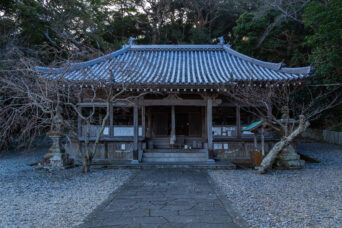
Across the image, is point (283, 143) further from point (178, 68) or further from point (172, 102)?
point (178, 68)

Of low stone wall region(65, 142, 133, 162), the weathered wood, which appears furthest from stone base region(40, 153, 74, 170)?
the weathered wood

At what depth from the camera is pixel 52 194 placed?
631 centimetres

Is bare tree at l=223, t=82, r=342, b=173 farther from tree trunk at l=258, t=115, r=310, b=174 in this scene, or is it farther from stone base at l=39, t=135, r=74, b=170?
stone base at l=39, t=135, r=74, b=170

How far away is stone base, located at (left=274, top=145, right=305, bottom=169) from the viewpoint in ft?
31.1

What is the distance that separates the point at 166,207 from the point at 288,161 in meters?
6.50

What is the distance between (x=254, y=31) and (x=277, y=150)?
47.3 feet

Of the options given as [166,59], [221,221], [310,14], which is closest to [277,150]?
[221,221]

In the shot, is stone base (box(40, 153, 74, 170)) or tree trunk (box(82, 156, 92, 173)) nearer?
tree trunk (box(82, 156, 92, 173))

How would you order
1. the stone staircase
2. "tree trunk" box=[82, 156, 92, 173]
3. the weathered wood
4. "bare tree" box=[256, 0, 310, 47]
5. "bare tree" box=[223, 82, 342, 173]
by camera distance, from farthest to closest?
"bare tree" box=[256, 0, 310, 47] < the stone staircase < the weathered wood < "tree trunk" box=[82, 156, 92, 173] < "bare tree" box=[223, 82, 342, 173]

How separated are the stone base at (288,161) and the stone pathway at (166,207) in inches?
146

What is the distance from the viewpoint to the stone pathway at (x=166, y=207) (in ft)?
14.5

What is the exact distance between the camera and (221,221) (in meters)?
4.46

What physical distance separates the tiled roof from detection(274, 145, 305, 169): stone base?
3.27 m

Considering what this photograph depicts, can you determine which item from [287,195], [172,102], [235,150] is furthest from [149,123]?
[287,195]
